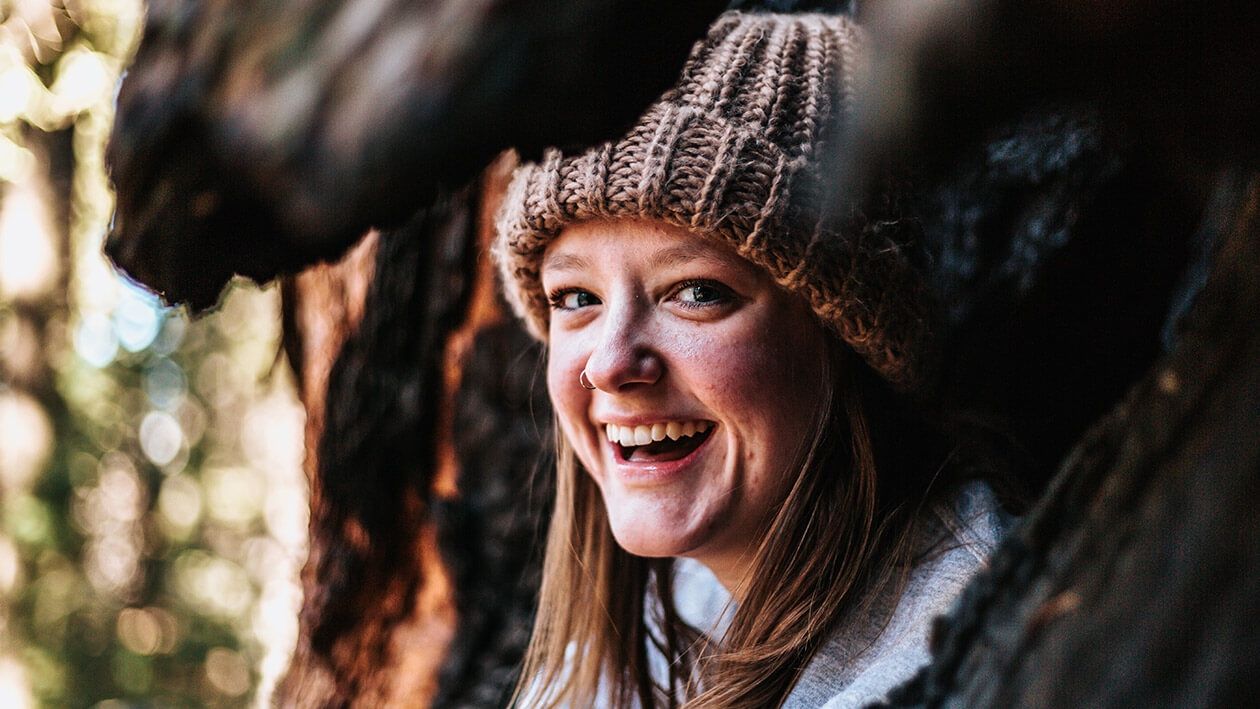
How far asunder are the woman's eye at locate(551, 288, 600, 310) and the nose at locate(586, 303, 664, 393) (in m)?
0.14

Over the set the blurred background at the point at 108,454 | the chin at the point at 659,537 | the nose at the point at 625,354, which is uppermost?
the blurred background at the point at 108,454

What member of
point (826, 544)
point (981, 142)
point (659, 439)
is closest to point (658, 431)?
point (659, 439)

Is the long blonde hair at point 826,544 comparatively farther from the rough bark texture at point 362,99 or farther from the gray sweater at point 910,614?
the rough bark texture at point 362,99

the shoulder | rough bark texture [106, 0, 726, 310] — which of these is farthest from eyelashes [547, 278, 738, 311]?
rough bark texture [106, 0, 726, 310]

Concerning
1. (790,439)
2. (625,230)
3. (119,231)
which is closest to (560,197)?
(625,230)

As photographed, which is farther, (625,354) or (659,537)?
(659,537)

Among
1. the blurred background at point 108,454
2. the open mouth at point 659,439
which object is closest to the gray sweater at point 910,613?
the open mouth at point 659,439

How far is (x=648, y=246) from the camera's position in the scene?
160 centimetres

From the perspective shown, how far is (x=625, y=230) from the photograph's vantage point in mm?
1615

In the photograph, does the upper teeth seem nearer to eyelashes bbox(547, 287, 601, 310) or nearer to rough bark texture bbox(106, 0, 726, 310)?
eyelashes bbox(547, 287, 601, 310)

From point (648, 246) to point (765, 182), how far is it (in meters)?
0.25

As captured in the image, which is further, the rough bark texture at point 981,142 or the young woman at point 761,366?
the young woman at point 761,366

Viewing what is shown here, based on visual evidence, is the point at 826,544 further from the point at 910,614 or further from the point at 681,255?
the point at 681,255

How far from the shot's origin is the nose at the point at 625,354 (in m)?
1.60
